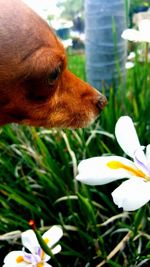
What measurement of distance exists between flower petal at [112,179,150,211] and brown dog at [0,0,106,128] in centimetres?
77

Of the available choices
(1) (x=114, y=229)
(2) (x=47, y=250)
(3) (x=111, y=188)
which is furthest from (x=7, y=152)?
(2) (x=47, y=250)

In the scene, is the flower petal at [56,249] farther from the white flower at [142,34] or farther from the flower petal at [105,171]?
the white flower at [142,34]

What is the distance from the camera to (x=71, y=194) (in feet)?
5.73

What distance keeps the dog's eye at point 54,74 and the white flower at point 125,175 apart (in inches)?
27.0

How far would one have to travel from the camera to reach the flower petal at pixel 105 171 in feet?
2.29

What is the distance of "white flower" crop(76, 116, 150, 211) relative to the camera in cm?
65

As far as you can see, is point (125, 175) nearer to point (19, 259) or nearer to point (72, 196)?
point (19, 259)

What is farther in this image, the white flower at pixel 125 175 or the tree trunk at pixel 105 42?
the tree trunk at pixel 105 42

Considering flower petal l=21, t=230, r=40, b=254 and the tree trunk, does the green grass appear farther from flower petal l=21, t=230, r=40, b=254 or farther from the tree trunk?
flower petal l=21, t=230, r=40, b=254

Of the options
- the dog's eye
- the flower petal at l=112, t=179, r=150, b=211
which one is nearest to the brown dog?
the dog's eye

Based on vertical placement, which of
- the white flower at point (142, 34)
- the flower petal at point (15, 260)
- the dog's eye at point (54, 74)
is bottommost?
the flower petal at point (15, 260)

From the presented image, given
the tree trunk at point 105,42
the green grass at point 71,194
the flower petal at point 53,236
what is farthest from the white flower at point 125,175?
the tree trunk at point 105,42

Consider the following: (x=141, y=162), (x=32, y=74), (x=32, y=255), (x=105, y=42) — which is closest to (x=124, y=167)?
(x=141, y=162)

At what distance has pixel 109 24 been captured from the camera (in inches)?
89.6
